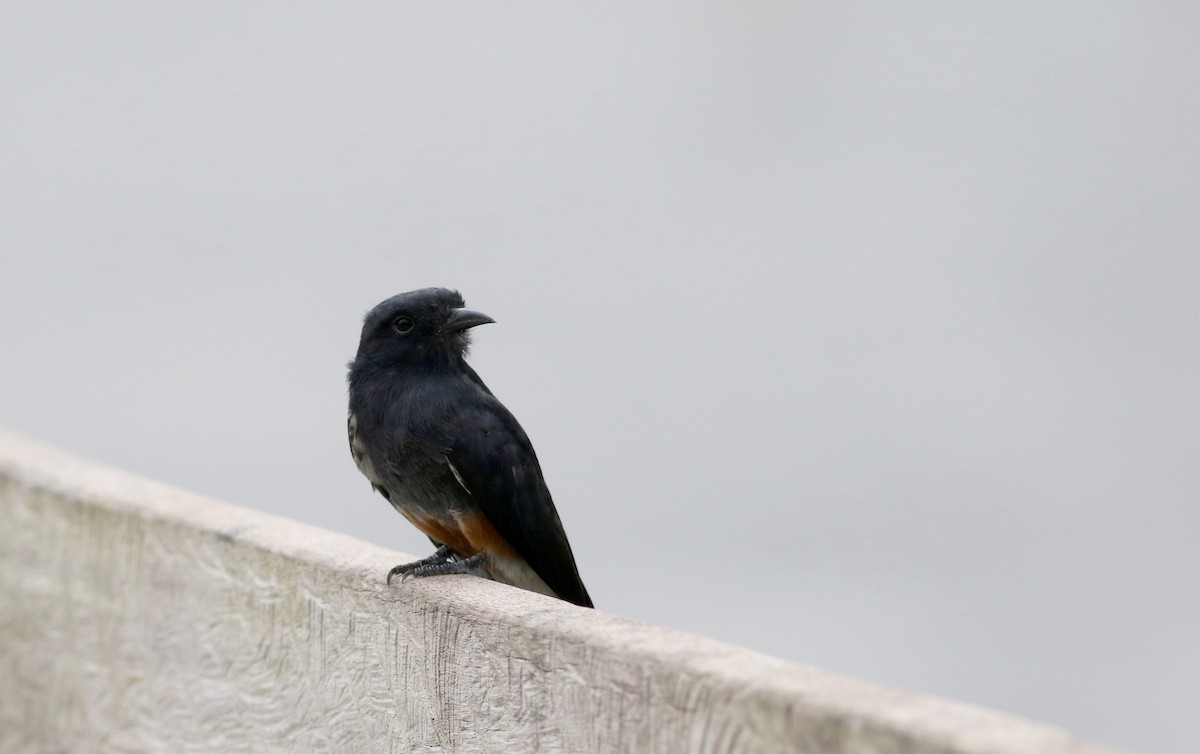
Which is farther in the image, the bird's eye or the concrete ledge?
the bird's eye

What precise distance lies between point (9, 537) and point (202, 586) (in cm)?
129

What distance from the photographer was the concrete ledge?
2129mm

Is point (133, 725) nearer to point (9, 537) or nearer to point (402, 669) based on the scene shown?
point (9, 537)

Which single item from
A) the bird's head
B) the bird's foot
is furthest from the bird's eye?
the bird's foot

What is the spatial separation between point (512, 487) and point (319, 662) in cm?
72

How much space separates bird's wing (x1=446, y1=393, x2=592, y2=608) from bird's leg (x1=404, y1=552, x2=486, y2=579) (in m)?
0.14

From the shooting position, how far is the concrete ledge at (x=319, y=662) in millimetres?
2129

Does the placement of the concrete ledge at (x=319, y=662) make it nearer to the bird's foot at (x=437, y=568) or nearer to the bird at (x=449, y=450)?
the bird's foot at (x=437, y=568)

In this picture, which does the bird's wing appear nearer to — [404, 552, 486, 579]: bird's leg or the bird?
the bird

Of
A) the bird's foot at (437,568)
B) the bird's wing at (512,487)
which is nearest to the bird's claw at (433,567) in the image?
the bird's foot at (437,568)

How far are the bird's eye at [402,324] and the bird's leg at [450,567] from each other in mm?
696

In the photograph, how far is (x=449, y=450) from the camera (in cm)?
369

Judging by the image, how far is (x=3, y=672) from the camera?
4734 mm

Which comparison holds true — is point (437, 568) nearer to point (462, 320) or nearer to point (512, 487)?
point (512, 487)
